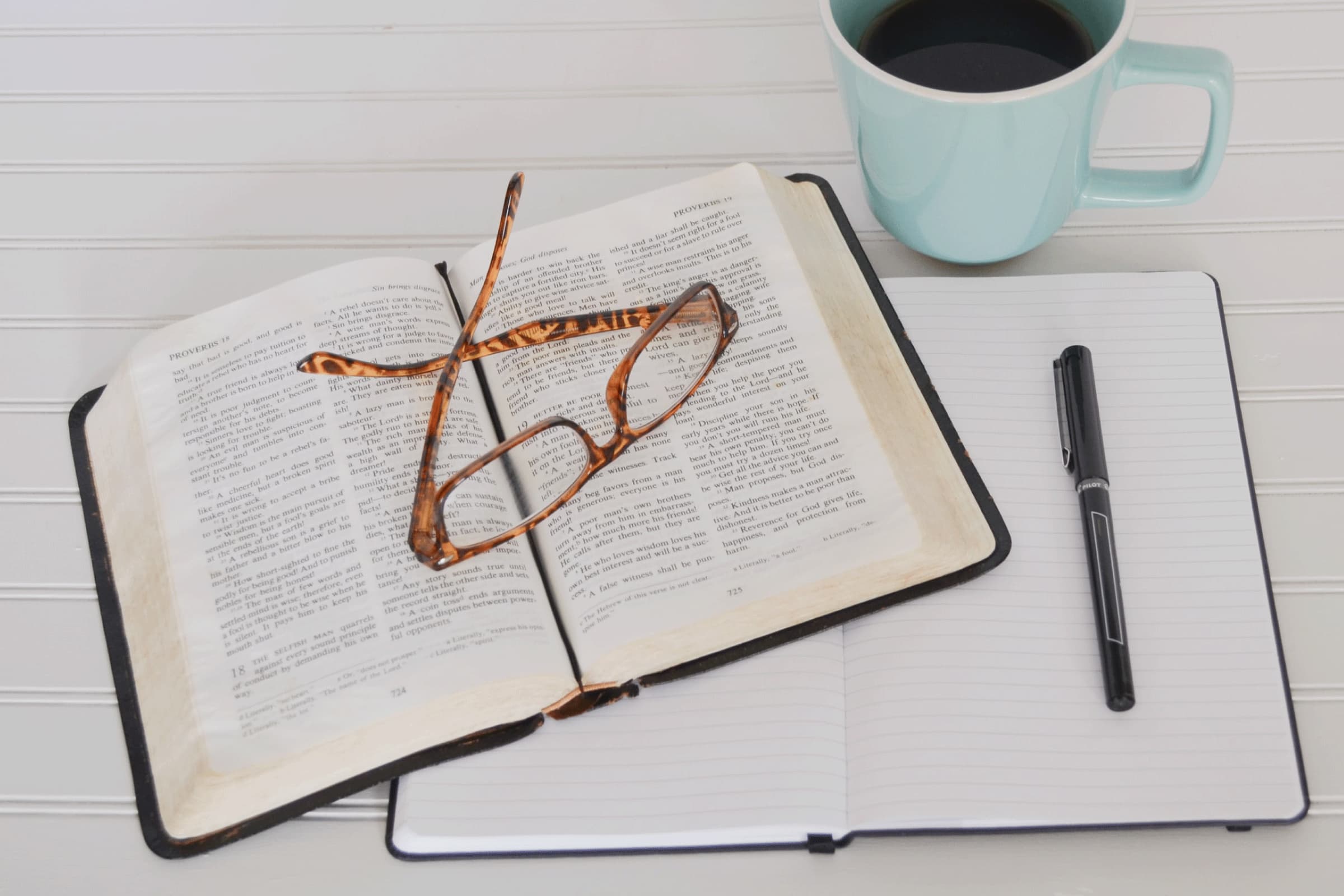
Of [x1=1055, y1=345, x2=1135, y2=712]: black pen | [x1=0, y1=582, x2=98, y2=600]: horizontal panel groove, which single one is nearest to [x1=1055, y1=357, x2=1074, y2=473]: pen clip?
[x1=1055, y1=345, x2=1135, y2=712]: black pen

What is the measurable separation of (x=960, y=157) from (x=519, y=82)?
14.2 inches

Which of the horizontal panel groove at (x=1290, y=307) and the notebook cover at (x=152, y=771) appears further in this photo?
the horizontal panel groove at (x=1290, y=307)

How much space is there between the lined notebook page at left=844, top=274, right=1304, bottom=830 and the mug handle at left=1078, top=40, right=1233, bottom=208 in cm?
6

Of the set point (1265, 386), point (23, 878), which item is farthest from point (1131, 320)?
point (23, 878)

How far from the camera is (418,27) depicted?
0.82 m

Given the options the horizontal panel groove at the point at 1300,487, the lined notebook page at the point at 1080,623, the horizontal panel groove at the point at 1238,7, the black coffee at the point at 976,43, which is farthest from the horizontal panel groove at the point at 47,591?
the horizontal panel groove at the point at 1238,7

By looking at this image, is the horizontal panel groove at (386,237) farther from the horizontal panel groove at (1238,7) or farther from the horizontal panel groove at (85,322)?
the horizontal panel groove at (1238,7)

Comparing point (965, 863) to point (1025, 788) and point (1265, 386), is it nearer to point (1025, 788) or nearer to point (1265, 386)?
point (1025, 788)

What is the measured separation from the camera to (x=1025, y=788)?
52 cm

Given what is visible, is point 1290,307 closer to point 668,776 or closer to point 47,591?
point 668,776

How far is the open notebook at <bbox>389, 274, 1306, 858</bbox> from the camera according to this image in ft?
1.69

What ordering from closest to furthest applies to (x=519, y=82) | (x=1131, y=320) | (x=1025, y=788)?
(x=1025, y=788), (x=1131, y=320), (x=519, y=82)

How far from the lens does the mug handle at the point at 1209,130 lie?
0.55m

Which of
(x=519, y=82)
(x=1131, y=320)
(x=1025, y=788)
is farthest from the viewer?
(x=519, y=82)
